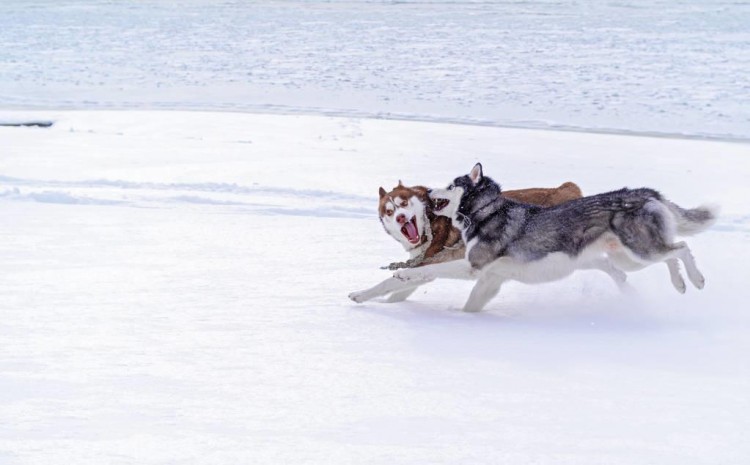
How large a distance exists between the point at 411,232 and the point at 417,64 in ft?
48.5

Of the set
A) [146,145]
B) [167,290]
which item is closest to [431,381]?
[167,290]

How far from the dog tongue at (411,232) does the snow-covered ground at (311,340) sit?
0.37 meters

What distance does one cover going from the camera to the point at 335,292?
6.12 meters

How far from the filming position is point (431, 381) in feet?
14.6

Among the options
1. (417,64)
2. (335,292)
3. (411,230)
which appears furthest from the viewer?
(417,64)

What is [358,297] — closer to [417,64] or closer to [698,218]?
[698,218]

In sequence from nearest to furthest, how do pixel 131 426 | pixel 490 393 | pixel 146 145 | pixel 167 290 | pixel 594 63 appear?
pixel 131 426 < pixel 490 393 < pixel 167 290 < pixel 146 145 < pixel 594 63

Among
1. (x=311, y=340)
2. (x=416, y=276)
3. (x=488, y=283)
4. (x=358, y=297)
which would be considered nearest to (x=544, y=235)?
(x=488, y=283)

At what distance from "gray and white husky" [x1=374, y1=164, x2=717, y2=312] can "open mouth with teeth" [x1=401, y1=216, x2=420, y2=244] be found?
152 millimetres

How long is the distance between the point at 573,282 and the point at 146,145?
6.50 meters

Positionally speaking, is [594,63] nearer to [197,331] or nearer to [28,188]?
[28,188]

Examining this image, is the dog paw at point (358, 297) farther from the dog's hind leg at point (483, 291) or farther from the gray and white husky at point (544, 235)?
the dog's hind leg at point (483, 291)

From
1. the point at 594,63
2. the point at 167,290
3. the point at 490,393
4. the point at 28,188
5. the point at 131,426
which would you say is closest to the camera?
the point at 131,426

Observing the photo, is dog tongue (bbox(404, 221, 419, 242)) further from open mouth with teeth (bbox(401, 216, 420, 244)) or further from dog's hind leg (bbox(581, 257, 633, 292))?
dog's hind leg (bbox(581, 257, 633, 292))
